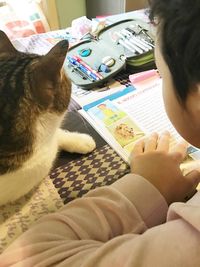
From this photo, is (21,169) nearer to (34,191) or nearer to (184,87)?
(34,191)

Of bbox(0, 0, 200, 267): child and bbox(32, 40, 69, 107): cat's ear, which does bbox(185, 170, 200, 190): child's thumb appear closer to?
→ bbox(0, 0, 200, 267): child

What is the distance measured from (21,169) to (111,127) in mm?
222

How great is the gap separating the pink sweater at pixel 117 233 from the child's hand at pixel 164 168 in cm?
2

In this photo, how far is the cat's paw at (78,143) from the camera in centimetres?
74

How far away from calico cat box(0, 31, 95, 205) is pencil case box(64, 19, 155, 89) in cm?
20

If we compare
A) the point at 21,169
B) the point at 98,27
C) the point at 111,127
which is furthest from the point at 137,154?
the point at 98,27

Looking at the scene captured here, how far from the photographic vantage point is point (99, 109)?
850 mm

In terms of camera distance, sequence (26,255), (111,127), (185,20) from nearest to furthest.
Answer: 1. (185,20)
2. (26,255)
3. (111,127)

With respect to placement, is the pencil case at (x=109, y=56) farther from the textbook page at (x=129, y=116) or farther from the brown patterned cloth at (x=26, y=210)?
the brown patterned cloth at (x=26, y=210)

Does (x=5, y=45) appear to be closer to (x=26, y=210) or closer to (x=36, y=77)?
(x=36, y=77)

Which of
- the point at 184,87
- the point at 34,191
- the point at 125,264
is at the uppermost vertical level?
the point at 184,87

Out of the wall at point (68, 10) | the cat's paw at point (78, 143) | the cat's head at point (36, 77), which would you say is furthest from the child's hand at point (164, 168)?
→ the wall at point (68, 10)

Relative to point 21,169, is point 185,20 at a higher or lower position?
higher

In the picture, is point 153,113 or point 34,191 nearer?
point 34,191
